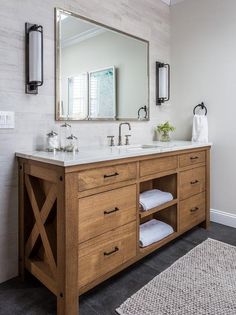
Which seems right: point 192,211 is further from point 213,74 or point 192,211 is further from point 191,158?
point 213,74

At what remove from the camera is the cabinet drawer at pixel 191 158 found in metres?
2.24

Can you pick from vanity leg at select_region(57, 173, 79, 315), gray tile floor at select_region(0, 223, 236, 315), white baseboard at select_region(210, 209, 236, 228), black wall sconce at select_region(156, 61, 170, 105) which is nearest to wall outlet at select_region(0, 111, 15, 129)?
vanity leg at select_region(57, 173, 79, 315)

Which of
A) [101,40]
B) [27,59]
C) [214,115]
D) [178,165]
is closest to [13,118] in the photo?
[27,59]

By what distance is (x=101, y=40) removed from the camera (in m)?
2.21

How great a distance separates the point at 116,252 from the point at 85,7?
189 centimetres

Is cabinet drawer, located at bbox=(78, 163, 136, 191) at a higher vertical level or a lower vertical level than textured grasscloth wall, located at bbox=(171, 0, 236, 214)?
lower

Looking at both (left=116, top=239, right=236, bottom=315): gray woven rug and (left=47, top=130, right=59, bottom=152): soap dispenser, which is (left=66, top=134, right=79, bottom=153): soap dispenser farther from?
(left=116, top=239, right=236, bottom=315): gray woven rug

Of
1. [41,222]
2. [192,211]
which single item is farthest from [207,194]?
[41,222]

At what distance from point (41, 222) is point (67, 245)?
12.5 inches

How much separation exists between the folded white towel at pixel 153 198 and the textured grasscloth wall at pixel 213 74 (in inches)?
34.4

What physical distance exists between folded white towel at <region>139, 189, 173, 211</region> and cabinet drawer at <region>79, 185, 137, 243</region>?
19 centimetres

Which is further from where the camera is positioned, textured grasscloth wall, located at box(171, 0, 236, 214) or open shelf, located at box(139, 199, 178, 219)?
textured grasscloth wall, located at box(171, 0, 236, 214)

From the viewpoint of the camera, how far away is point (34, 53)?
1.69 metres

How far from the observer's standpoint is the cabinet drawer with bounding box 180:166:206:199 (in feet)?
7.48
